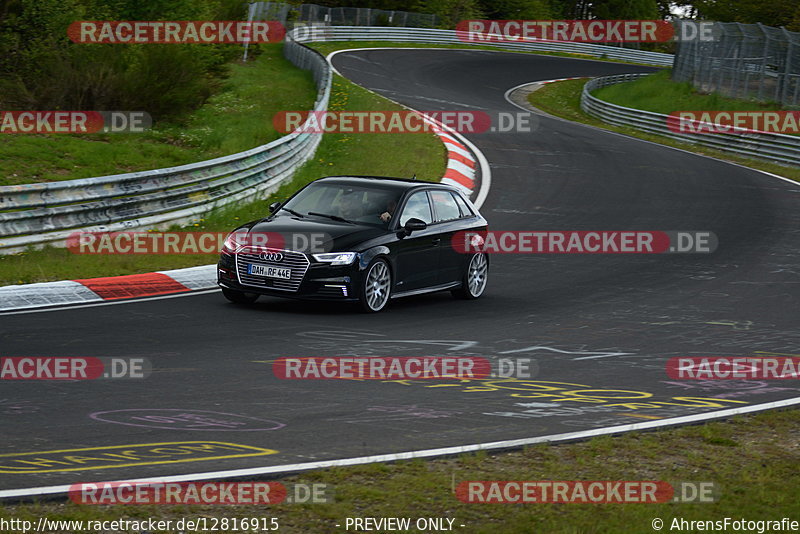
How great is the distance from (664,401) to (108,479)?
472 cm

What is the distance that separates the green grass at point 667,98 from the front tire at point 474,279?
25.6 meters

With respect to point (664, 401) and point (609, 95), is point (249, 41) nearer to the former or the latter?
point (609, 95)

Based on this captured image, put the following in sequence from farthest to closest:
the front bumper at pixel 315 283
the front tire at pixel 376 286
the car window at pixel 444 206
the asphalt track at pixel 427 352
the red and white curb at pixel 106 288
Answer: the car window at pixel 444 206 → the front tire at pixel 376 286 → the front bumper at pixel 315 283 → the red and white curb at pixel 106 288 → the asphalt track at pixel 427 352

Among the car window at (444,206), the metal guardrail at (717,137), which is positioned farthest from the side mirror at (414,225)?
the metal guardrail at (717,137)

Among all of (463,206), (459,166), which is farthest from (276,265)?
(459,166)

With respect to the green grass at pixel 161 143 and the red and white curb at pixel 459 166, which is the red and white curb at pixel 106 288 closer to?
the green grass at pixel 161 143

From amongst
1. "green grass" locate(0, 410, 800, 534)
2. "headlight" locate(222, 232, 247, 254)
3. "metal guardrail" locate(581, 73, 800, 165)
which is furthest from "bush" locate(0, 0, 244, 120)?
"green grass" locate(0, 410, 800, 534)

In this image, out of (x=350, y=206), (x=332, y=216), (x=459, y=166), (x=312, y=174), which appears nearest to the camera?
(x=332, y=216)

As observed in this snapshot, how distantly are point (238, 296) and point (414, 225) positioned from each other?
2.25m

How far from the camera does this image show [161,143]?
2314cm

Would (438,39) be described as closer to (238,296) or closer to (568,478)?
(238,296)

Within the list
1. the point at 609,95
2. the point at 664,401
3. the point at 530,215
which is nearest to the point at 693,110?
the point at 609,95

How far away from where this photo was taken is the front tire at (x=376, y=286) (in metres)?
12.6

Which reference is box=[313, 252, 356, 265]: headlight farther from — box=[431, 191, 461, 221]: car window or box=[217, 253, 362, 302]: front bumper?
box=[431, 191, 461, 221]: car window
